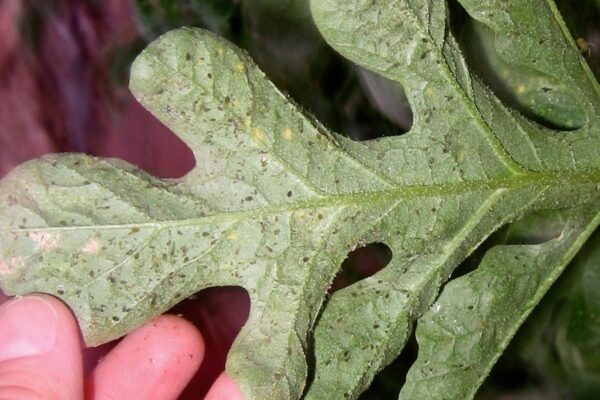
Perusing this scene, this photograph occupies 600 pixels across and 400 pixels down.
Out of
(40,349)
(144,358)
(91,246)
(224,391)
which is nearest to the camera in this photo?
(91,246)

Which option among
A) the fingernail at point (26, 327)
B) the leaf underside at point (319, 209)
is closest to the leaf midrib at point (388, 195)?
the leaf underside at point (319, 209)

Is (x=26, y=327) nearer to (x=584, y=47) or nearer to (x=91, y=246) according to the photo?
(x=91, y=246)

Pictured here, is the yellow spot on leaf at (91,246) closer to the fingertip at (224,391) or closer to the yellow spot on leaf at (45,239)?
the yellow spot on leaf at (45,239)

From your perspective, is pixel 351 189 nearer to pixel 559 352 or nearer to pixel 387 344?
pixel 387 344

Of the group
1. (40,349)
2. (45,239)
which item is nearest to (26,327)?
(40,349)

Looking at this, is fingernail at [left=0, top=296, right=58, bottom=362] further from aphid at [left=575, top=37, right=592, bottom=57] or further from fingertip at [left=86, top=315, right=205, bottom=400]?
aphid at [left=575, top=37, right=592, bottom=57]

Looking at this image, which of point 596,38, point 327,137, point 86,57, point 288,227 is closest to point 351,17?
point 327,137
